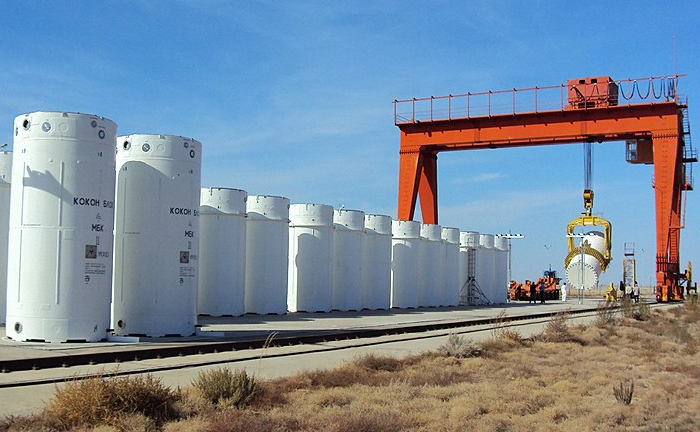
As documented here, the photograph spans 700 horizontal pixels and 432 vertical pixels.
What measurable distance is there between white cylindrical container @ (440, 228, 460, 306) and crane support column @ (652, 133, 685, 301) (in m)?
11.1

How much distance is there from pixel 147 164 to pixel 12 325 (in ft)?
14.8

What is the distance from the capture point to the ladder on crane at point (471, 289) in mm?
44719

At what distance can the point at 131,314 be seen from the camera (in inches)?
694

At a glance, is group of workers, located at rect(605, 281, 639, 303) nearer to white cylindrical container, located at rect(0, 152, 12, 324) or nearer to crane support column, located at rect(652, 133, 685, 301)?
crane support column, located at rect(652, 133, 685, 301)

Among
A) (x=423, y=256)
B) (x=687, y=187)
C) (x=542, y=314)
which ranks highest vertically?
(x=687, y=187)

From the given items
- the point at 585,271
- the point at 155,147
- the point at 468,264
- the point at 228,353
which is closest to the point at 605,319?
the point at 228,353

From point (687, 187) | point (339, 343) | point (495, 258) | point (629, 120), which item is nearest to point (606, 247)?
point (687, 187)

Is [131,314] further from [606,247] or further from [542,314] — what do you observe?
[606,247]

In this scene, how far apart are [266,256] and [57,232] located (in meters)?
12.7

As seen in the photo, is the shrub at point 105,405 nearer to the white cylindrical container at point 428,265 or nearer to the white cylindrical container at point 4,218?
the white cylindrical container at point 4,218

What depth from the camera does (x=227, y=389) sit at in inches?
390

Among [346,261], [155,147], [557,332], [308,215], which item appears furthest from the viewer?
[346,261]

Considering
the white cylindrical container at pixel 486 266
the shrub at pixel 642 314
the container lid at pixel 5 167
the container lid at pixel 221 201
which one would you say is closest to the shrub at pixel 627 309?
the shrub at pixel 642 314

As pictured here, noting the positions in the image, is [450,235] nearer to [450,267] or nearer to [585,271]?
[450,267]
